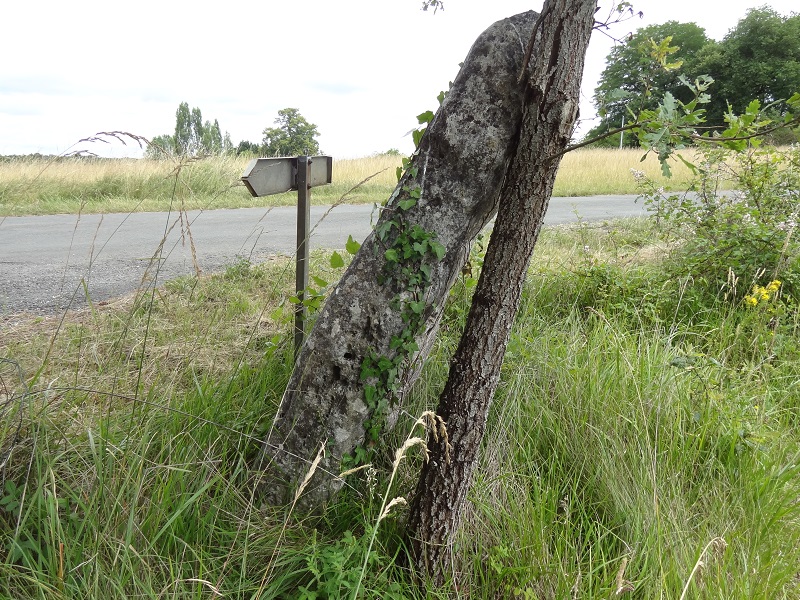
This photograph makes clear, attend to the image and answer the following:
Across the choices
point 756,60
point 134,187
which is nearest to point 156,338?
point 134,187

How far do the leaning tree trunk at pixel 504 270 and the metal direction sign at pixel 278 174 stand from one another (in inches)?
44.6

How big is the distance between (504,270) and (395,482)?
1005 millimetres

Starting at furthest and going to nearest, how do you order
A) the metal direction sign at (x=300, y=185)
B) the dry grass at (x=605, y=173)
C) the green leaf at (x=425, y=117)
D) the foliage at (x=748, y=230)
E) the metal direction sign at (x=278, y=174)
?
the dry grass at (x=605, y=173)
the foliage at (x=748, y=230)
the metal direction sign at (x=300, y=185)
the metal direction sign at (x=278, y=174)
the green leaf at (x=425, y=117)

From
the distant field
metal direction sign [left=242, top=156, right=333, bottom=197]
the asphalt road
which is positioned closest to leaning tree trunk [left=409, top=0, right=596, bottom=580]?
metal direction sign [left=242, top=156, right=333, bottom=197]

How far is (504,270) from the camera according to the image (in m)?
1.73

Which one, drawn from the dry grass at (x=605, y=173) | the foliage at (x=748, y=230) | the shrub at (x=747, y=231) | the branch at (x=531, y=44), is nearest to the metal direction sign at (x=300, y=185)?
the branch at (x=531, y=44)

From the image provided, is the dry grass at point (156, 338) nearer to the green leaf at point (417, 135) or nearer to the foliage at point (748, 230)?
the green leaf at point (417, 135)

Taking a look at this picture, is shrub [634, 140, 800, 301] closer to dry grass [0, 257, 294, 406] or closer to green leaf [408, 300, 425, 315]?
green leaf [408, 300, 425, 315]

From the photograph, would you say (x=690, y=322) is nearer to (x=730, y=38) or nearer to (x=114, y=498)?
(x=114, y=498)

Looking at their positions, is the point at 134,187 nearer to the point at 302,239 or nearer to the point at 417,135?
the point at 302,239

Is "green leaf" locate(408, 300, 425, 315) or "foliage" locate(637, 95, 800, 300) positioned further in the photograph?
"foliage" locate(637, 95, 800, 300)

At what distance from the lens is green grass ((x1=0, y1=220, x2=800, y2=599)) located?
162 centimetres

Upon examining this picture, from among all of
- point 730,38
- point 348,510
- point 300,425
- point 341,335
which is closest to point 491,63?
point 341,335

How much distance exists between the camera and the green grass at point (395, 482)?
1.62 m
